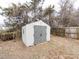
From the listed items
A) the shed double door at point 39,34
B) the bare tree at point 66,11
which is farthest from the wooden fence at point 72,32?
the shed double door at point 39,34

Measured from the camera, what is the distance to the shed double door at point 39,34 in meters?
12.5

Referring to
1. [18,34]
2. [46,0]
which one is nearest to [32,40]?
[18,34]

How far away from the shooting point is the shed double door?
1249 cm

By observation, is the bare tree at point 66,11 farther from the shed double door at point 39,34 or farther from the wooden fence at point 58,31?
the shed double door at point 39,34

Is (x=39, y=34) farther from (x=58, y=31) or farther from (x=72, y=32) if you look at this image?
(x=58, y=31)

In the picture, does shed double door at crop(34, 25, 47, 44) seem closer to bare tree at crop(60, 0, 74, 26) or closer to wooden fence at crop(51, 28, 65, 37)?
wooden fence at crop(51, 28, 65, 37)

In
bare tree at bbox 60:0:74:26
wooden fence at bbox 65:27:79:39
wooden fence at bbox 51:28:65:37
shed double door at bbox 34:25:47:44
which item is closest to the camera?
shed double door at bbox 34:25:47:44

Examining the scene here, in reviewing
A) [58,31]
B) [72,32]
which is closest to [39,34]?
[72,32]

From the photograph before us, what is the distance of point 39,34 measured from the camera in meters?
12.8

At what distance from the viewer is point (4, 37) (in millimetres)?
16328

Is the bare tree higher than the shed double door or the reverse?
higher

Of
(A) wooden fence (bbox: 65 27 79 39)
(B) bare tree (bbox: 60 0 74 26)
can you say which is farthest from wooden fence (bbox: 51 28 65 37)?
(B) bare tree (bbox: 60 0 74 26)

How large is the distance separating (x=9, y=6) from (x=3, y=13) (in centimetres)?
117

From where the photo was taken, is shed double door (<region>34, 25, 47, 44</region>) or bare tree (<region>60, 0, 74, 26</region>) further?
bare tree (<region>60, 0, 74, 26</region>)
